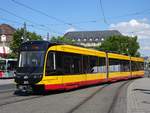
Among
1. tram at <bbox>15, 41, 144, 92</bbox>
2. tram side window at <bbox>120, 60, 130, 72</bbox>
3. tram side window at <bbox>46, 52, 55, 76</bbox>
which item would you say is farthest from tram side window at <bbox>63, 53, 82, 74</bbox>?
tram side window at <bbox>120, 60, 130, 72</bbox>

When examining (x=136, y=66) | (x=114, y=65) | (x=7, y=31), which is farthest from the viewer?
(x=7, y=31)

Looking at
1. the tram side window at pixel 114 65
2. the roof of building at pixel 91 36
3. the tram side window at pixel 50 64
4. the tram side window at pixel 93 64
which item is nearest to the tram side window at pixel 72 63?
the tram side window at pixel 50 64

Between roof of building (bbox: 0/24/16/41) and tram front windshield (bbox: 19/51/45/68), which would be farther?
roof of building (bbox: 0/24/16/41)

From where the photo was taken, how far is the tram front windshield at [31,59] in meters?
20.1

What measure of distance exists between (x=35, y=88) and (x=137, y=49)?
108 meters

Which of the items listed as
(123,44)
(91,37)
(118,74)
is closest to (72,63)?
(118,74)

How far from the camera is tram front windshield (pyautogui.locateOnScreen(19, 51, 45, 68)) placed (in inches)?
792

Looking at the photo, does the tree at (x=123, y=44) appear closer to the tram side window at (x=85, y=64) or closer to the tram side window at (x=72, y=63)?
the tram side window at (x=85, y=64)

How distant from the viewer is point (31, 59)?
20.5 metres

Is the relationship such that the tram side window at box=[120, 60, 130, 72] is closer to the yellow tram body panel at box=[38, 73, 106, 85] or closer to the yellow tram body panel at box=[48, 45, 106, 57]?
the yellow tram body panel at box=[48, 45, 106, 57]

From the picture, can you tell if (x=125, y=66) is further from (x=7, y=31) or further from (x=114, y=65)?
(x=7, y=31)

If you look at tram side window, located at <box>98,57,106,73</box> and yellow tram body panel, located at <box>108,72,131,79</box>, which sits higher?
tram side window, located at <box>98,57,106,73</box>

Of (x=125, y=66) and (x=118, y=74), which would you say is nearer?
(x=118, y=74)

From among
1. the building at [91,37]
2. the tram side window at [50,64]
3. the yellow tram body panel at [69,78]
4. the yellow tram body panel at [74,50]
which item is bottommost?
the yellow tram body panel at [69,78]
